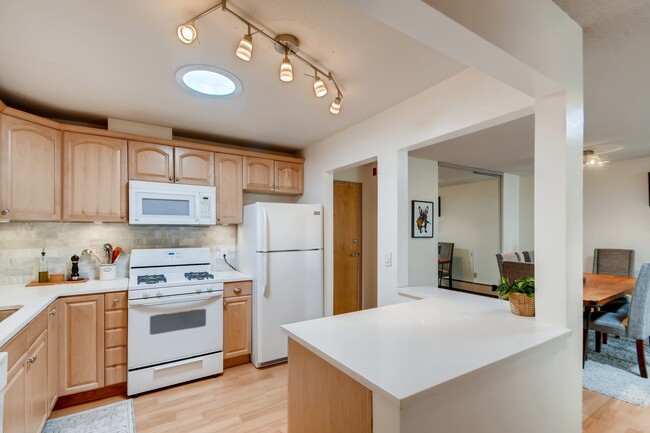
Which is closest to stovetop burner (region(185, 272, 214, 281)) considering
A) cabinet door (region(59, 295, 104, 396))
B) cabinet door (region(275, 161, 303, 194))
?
cabinet door (region(59, 295, 104, 396))

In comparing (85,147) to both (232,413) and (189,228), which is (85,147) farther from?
(232,413)

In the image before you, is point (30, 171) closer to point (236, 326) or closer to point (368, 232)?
point (236, 326)

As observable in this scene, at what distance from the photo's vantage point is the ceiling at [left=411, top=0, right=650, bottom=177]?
143 cm

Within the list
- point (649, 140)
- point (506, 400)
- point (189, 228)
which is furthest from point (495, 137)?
point (189, 228)

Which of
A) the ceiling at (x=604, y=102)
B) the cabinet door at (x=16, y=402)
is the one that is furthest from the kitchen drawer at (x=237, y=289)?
the ceiling at (x=604, y=102)

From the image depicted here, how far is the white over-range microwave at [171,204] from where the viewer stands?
9.14 ft

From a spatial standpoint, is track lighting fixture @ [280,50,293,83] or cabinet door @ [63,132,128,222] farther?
cabinet door @ [63,132,128,222]

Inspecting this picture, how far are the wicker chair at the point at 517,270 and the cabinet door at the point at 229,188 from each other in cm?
284

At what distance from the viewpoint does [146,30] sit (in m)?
1.55

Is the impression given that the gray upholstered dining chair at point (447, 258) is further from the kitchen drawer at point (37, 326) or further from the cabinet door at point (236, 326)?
the kitchen drawer at point (37, 326)

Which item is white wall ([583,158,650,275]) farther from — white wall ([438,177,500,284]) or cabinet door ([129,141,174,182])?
cabinet door ([129,141,174,182])

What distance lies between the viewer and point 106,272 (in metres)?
2.79

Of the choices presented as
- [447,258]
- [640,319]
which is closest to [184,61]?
[640,319]

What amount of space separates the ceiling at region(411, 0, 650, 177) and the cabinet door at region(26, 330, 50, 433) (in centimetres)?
327
